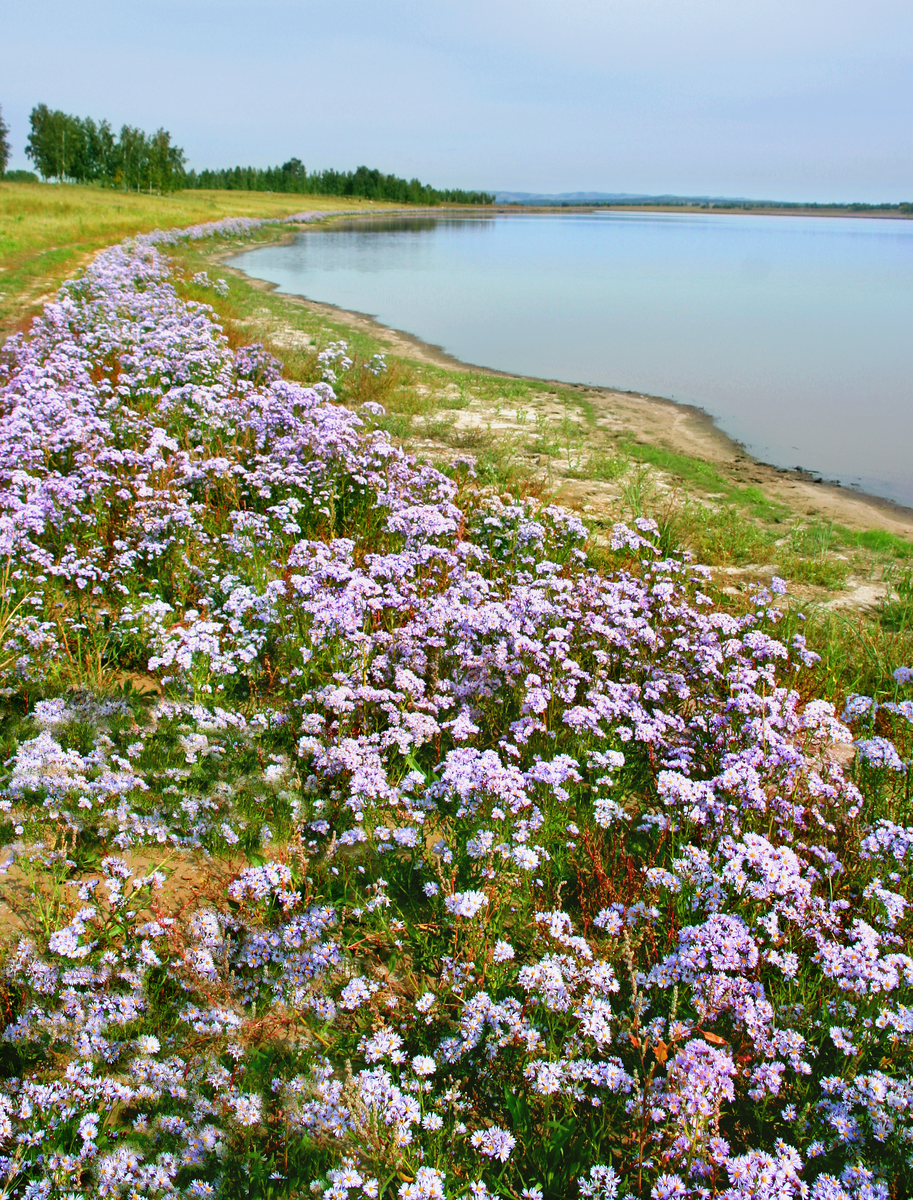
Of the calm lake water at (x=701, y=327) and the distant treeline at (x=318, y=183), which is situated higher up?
the distant treeline at (x=318, y=183)

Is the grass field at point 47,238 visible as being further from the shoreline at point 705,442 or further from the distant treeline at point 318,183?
the distant treeline at point 318,183

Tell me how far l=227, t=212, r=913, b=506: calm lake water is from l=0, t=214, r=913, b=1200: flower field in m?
9.73

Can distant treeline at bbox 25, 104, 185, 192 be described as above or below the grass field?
above

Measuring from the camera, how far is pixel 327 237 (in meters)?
65.9

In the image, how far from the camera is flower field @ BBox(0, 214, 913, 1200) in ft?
8.43

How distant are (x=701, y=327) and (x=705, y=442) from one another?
1347 cm

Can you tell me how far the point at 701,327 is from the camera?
25.3m

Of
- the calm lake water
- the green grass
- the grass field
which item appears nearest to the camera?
the green grass

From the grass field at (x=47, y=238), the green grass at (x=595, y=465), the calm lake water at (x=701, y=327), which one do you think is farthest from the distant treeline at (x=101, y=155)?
the green grass at (x=595, y=465)

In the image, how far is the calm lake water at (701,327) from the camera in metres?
15.6

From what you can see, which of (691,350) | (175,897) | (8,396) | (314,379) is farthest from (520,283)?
(175,897)

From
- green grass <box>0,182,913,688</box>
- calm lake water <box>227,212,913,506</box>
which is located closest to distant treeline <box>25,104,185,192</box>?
calm lake water <box>227,212,913,506</box>

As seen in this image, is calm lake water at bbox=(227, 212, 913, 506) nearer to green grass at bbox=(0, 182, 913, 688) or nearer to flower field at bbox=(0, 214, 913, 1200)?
green grass at bbox=(0, 182, 913, 688)

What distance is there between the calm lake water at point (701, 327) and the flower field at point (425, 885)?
31.9 ft
